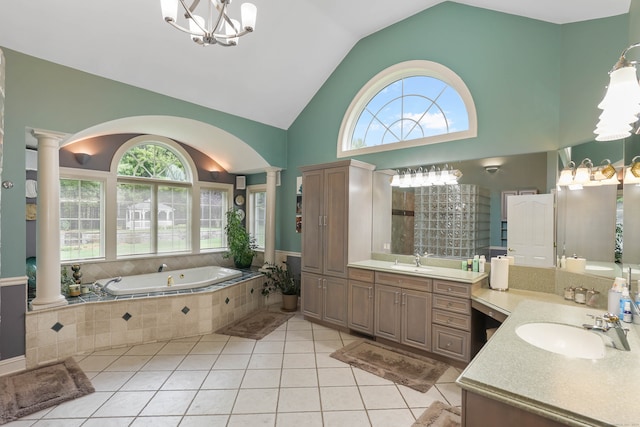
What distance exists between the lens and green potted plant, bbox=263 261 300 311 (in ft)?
15.1

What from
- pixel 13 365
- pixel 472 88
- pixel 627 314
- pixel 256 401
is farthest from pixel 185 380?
pixel 472 88

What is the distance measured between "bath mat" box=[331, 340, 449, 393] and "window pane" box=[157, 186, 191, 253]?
11.5 feet

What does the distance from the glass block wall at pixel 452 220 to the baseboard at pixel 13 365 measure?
423 centimetres

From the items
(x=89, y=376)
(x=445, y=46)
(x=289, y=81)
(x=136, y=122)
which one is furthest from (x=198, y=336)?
(x=445, y=46)

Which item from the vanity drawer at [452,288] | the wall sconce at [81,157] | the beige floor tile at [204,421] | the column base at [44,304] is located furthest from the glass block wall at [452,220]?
the wall sconce at [81,157]

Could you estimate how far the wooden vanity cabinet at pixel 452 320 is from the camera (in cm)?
276

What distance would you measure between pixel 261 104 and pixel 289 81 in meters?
0.54

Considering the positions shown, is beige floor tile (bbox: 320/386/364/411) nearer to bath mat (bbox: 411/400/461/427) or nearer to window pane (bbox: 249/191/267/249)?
bath mat (bbox: 411/400/461/427)

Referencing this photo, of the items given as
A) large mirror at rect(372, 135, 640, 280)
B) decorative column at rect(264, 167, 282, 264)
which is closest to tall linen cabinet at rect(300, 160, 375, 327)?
large mirror at rect(372, 135, 640, 280)

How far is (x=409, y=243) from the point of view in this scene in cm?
372

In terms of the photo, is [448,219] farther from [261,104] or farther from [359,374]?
[261,104]

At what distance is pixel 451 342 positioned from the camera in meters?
2.85

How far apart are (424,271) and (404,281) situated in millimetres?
241

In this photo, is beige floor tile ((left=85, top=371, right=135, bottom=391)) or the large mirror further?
beige floor tile ((left=85, top=371, right=135, bottom=391))
